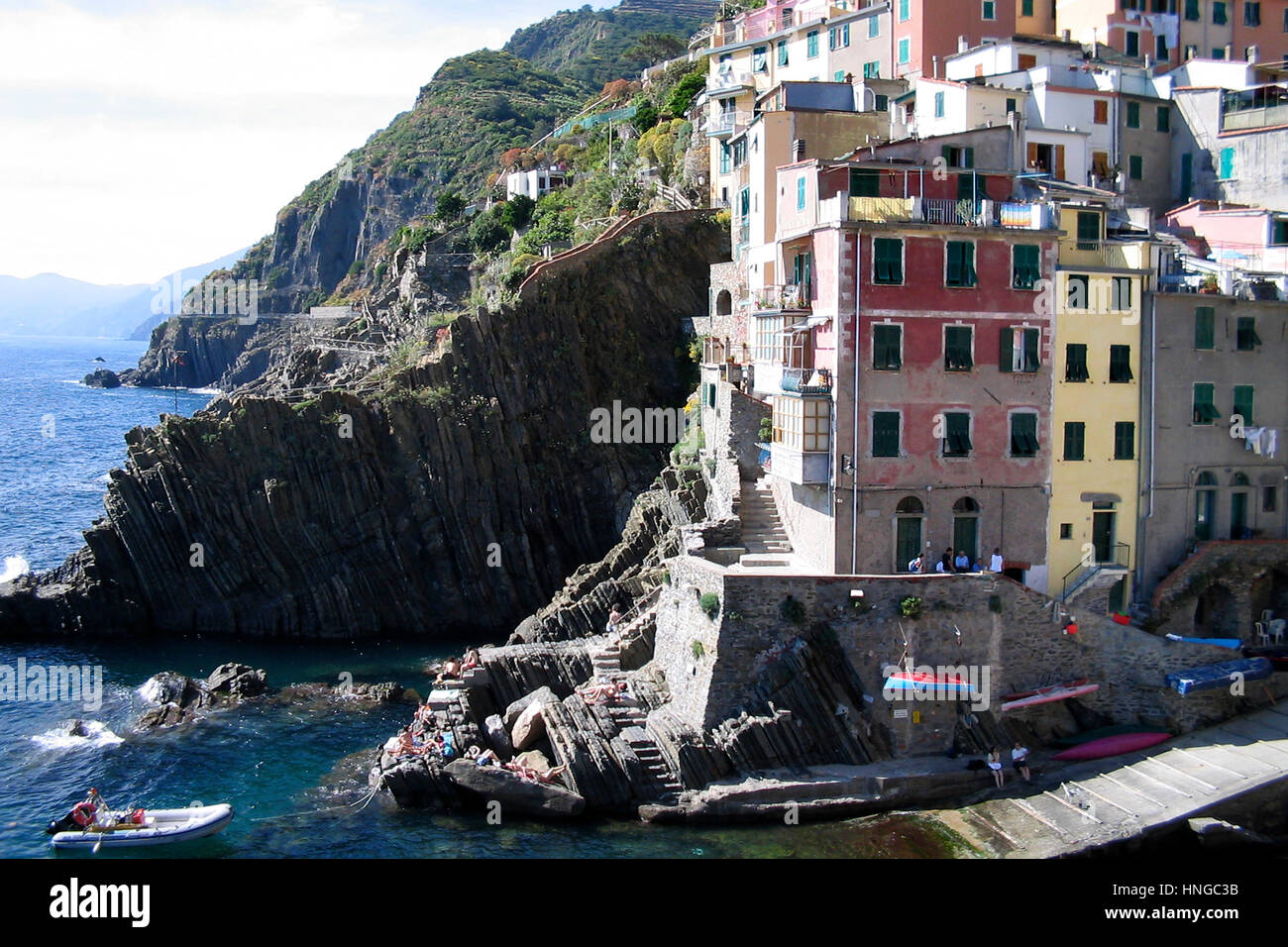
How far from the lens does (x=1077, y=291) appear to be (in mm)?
A: 38156

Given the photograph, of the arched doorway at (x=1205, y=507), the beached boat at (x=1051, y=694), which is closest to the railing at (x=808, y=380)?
the beached boat at (x=1051, y=694)

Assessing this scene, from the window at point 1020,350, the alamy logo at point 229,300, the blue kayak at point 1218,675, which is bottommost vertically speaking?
the blue kayak at point 1218,675

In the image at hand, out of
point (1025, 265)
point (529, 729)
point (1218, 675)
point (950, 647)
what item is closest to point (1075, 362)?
point (1025, 265)

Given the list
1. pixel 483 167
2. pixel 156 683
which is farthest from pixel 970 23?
pixel 483 167

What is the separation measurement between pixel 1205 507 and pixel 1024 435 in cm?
720

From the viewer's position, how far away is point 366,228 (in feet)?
483

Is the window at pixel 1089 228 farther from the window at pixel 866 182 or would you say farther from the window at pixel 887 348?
the window at pixel 887 348

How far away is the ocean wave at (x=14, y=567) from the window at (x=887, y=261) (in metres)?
50.5

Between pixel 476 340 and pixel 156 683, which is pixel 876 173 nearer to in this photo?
pixel 476 340

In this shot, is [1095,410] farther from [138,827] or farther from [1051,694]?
[138,827]

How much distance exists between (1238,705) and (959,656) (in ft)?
28.8

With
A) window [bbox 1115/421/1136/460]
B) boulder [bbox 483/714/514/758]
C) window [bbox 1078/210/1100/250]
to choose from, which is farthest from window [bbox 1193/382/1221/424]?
boulder [bbox 483/714/514/758]

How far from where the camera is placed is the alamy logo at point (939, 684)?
3578 cm

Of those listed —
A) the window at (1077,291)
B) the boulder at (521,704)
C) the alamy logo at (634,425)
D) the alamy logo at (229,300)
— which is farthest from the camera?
the alamy logo at (229,300)
